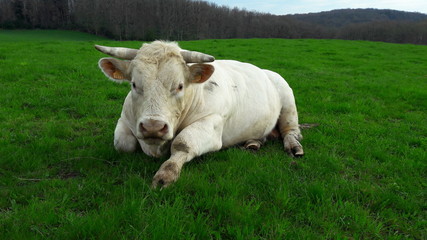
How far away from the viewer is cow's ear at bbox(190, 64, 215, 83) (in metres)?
4.00

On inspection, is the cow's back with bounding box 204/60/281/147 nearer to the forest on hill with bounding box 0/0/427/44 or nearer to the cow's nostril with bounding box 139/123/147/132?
the cow's nostril with bounding box 139/123/147/132

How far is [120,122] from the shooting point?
14.6ft

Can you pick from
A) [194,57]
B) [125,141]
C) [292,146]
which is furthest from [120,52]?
[292,146]

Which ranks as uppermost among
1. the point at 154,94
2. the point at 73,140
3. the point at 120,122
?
the point at 154,94

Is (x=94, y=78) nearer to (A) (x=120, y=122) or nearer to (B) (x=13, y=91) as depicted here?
(B) (x=13, y=91)

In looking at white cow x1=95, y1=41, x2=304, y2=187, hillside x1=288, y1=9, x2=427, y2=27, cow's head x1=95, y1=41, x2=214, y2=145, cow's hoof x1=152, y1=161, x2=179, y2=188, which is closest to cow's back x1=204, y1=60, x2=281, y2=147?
white cow x1=95, y1=41, x2=304, y2=187

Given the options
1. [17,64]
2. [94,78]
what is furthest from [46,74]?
[17,64]

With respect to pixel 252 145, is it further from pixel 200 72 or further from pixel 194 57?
pixel 194 57

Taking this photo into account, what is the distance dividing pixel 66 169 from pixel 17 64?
9.31m

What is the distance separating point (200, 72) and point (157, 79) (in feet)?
2.18

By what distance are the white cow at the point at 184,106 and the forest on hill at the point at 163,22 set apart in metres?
67.6

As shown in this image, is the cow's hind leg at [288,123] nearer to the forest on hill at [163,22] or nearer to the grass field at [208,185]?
the grass field at [208,185]

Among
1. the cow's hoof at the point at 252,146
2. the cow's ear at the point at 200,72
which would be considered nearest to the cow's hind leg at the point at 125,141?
the cow's ear at the point at 200,72

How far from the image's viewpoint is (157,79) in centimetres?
360
